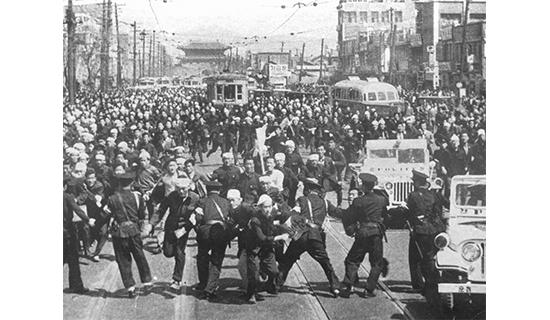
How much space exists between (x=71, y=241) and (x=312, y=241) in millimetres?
2463

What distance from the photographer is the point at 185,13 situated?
8.08 m

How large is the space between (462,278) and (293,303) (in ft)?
5.68

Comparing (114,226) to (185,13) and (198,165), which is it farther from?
(185,13)

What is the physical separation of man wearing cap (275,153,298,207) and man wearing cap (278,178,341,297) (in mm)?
133

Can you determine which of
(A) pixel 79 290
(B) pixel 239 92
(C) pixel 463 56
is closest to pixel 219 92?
(B) pixel 239 92

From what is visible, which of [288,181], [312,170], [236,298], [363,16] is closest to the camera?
[236,298]

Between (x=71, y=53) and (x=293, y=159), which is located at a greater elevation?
(x=71, y=53)

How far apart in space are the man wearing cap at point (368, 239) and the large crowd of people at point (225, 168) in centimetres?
2

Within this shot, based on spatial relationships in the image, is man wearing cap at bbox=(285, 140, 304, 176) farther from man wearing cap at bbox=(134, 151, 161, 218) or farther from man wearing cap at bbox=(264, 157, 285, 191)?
man wearing cap at bbox=(134, 151, 161, 218)

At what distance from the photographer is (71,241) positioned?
7738mm

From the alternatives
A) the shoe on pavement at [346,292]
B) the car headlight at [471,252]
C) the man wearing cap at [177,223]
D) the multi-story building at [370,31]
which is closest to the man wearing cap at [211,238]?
the man wearing cap at [177,223]

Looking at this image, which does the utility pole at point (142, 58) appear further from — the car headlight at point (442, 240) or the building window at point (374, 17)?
the car headlight at point (442, 240)

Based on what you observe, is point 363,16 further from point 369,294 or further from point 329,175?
point 369,294

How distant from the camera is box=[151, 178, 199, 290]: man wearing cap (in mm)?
7691
